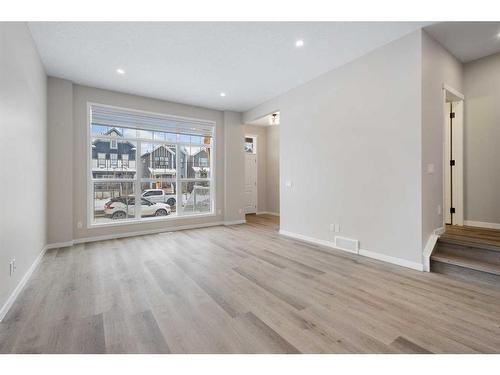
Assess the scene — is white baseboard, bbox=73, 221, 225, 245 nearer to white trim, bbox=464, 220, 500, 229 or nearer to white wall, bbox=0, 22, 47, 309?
white wall, bbox=0, 22, 47, 309

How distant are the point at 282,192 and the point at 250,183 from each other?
10.6 ft

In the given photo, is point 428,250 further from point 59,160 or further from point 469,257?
point 59,160

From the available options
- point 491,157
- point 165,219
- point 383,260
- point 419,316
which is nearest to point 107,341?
point 419,316

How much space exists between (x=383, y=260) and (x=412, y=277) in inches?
22.0

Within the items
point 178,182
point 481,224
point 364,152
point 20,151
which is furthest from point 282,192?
point 20,151

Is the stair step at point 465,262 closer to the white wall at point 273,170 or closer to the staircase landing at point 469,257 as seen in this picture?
the staircase landing at point 469,257

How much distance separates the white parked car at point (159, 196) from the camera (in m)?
5.36

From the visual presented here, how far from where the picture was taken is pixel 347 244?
12.3 feet

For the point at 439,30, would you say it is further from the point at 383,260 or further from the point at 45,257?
the point at 45,257

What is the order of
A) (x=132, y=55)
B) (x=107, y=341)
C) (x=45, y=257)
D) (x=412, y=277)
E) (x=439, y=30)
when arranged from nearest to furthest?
(x=107, y=341), (x=412, y=277), (x=439, y=30), (x=132, y=55), (x=45, y=257)

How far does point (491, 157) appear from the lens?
3.72 m

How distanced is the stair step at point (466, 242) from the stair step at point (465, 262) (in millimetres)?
163

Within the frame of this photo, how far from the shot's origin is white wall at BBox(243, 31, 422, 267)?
3039 millimetres

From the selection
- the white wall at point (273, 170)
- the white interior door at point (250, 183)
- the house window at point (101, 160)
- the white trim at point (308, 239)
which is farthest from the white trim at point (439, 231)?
the house window at point (101, 160)
